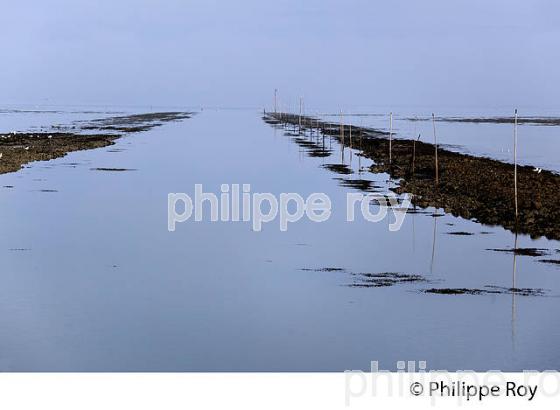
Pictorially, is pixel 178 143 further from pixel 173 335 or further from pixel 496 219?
pixel 173 335

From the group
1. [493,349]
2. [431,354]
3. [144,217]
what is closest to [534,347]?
[493,349]

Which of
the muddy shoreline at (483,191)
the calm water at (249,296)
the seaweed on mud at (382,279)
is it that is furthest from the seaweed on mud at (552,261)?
the seaweed on mud at (382,279)

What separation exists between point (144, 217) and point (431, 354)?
13.8 meters

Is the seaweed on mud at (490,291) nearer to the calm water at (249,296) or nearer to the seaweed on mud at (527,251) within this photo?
the calm water at (249,296)

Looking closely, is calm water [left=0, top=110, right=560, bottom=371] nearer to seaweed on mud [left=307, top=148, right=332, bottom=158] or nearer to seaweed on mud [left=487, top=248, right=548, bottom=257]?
seaweed on mud [left=487, top=248, right=548, bottom=257]

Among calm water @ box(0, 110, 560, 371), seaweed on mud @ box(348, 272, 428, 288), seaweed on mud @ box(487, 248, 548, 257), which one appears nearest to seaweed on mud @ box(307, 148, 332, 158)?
calm water @ box(0, 110, 560, 371)

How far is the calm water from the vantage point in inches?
456

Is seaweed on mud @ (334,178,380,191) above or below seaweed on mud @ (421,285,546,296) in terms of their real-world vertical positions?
above

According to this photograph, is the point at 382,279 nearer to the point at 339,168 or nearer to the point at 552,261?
the point at 552,261

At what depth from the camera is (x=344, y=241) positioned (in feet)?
67.1

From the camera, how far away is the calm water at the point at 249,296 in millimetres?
11594

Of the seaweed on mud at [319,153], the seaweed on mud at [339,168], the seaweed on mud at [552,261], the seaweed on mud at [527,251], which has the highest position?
the seaweed on mud at [319,153]
